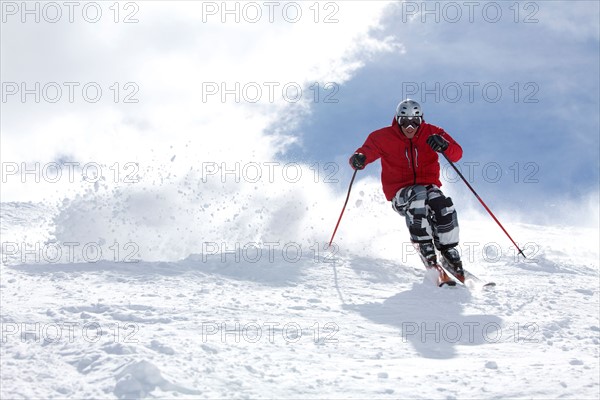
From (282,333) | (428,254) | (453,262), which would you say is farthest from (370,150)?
(282,333)

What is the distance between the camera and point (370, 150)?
25.6ft

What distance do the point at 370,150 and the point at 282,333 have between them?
391 centimetres

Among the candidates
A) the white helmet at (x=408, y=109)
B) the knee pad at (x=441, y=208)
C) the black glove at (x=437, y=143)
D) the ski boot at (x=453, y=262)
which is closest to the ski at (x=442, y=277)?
the ski boot at (x=453, y=262)

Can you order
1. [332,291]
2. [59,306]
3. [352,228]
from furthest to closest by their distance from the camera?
[352,228], [332,291], [59,306]

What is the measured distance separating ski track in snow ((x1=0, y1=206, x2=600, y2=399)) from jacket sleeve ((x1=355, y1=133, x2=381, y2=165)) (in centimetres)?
150

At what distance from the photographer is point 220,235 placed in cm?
971

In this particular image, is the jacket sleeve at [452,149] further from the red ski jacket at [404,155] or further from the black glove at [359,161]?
the black glove at [359,161]

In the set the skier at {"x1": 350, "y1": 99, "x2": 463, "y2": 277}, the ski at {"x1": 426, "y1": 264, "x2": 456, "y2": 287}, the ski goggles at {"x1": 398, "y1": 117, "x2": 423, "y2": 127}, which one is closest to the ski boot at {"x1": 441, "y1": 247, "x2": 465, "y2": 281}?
the skier at {"x1": 350, "y1": 99, "x2": 463, "y2": 277}

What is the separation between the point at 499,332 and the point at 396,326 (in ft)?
2.90

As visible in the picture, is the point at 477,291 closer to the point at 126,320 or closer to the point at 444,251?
the point at 444,251

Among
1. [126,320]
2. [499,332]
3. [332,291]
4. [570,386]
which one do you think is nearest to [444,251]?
[332,291]

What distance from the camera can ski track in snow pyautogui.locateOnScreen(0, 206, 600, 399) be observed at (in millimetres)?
3424

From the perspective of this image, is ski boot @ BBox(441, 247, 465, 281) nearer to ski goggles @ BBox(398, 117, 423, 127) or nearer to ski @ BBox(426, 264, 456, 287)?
ski @ BBox(426, 264, 456, 287)

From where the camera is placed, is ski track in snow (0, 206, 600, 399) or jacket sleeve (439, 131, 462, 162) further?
jacket sleeve (439, 131, 462, 162)
